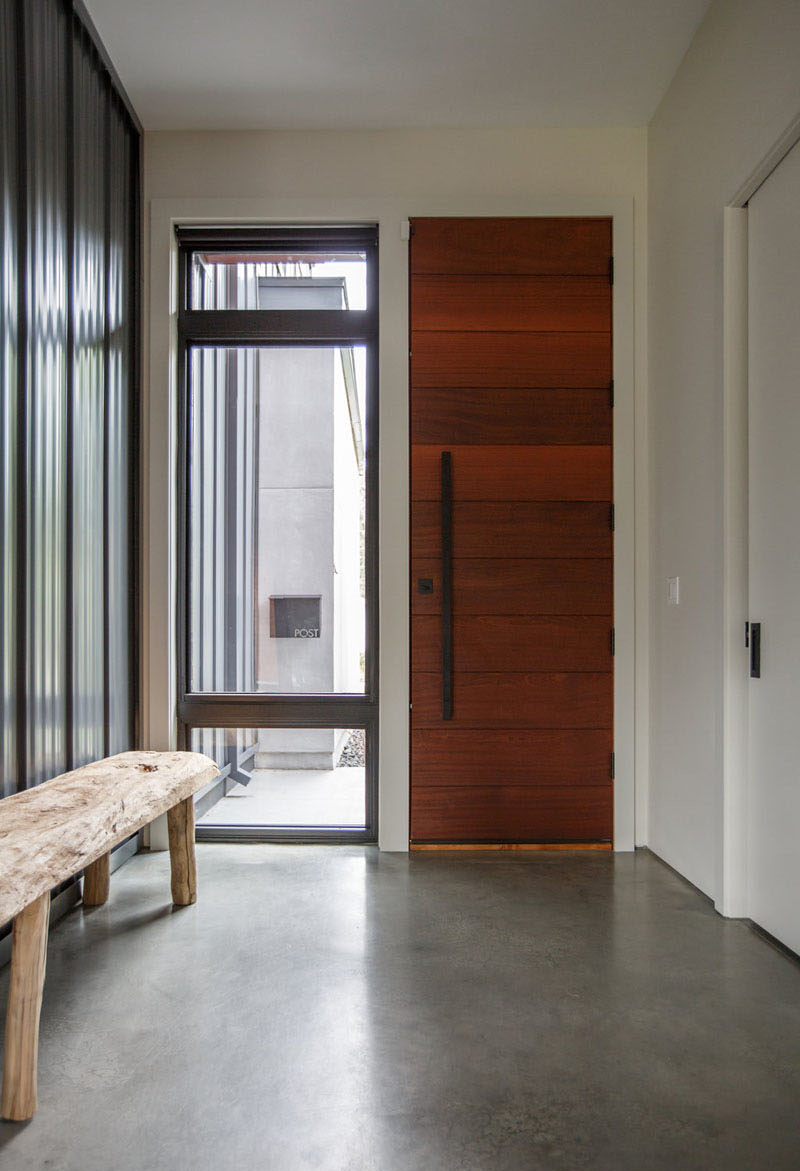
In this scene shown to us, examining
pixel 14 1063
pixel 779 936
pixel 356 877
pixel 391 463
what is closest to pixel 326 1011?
pixel 14 1063

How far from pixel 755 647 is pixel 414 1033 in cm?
156

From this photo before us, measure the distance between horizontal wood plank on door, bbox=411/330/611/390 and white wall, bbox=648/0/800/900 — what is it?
26 cm

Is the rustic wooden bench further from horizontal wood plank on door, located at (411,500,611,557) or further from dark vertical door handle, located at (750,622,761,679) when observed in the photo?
dark vertical door handle, located at (750,622,761,679)

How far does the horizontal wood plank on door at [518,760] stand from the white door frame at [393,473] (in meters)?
0.10

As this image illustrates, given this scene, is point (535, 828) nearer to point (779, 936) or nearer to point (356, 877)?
point (356, 877)

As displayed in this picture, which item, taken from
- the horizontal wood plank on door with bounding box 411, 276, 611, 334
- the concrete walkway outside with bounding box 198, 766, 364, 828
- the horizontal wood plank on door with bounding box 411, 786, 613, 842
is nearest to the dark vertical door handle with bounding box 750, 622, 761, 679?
the horizontal wood plank on door with bounding box 411, 786, 613, 842

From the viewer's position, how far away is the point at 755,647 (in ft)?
8.33

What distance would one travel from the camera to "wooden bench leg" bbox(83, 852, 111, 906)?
9.11 ft

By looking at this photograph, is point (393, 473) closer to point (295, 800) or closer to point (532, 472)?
point (532, 472)

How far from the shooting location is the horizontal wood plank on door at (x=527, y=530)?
3.43 m

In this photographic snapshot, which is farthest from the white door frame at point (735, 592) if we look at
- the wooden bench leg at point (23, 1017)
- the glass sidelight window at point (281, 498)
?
the wooden bench leg at point (23, 1017)

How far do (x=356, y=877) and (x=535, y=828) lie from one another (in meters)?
0.84

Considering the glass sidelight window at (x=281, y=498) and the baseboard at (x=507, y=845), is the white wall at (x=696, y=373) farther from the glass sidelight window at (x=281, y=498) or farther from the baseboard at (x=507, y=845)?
the glass sidelight window at (x=281, y=498)

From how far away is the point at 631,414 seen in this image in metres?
3.43
